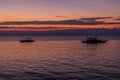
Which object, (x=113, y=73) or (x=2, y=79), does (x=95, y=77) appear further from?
(x=2, y=79)

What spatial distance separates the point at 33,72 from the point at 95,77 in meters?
10.3

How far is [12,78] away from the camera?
36.3 m

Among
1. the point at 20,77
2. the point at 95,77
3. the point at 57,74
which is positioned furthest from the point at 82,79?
the point at 20,77

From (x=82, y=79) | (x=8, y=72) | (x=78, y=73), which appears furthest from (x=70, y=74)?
(x=8, y=72)

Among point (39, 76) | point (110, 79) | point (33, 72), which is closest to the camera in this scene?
point (110, 79)

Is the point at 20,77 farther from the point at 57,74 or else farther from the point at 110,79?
the point at 110,79

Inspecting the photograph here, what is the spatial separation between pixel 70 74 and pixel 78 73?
1.49m

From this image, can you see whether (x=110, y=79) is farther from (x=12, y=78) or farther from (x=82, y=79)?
(x=12, y=78)

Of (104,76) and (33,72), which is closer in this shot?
(104,76)

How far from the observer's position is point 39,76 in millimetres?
37625

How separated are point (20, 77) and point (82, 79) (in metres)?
8.62

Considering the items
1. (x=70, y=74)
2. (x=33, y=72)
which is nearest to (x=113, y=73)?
(x=70, y=74)

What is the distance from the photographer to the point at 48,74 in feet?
129

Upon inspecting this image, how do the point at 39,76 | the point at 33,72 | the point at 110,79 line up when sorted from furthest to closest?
the point at 33,72, the point at 39,76, the point at 110,79
